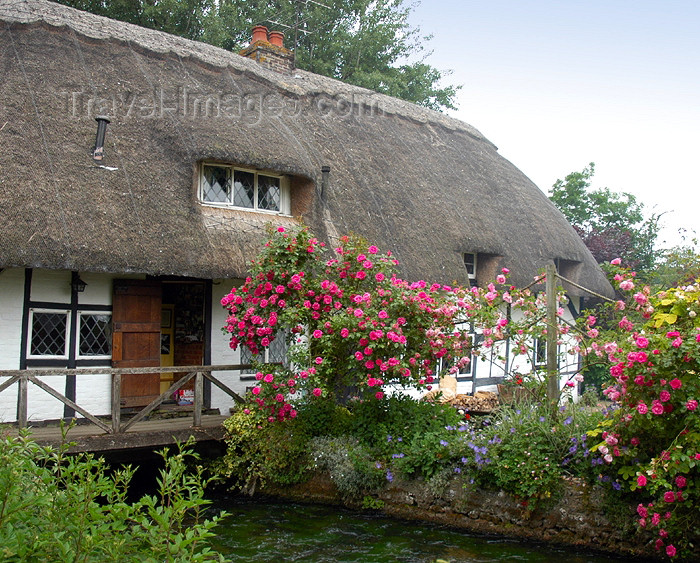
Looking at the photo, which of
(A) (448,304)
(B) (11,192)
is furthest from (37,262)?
(A) (448,304)

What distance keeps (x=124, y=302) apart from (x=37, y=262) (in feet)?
6.69

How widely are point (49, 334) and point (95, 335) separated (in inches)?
27.2

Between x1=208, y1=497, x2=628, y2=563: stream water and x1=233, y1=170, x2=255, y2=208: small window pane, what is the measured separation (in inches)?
215

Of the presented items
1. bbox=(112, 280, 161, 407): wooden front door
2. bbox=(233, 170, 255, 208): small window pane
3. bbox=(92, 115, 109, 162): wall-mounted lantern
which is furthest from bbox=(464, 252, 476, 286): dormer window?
bbox=(92, 115, 109, 162): wall-mounted lantern

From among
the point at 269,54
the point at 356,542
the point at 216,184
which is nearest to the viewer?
the point at 356,542

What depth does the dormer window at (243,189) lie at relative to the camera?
38.3ft

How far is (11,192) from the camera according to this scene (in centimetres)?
912

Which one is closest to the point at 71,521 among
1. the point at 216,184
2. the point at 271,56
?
the point at 216,184

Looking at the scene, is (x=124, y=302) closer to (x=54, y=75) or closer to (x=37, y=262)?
(x=37, y=262)

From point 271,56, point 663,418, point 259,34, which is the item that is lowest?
point 663,418

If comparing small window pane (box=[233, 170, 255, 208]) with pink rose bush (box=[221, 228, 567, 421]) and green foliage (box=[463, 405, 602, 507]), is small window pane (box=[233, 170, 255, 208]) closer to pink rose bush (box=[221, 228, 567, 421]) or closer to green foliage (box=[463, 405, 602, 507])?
pink rose bush (box=[221, 228, 567, 421])

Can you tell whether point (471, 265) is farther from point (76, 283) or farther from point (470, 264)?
point (76, 283)

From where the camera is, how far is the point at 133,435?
897cm

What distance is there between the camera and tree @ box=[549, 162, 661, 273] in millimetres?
24781
